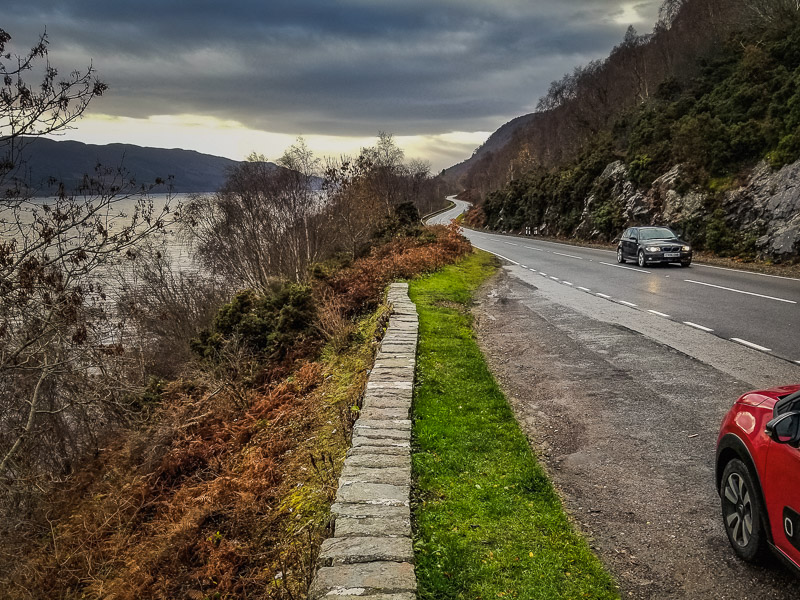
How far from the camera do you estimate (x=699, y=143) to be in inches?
1159

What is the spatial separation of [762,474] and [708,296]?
1234 centimetres

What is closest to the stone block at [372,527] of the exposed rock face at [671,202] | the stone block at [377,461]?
the stone block at [377,461]

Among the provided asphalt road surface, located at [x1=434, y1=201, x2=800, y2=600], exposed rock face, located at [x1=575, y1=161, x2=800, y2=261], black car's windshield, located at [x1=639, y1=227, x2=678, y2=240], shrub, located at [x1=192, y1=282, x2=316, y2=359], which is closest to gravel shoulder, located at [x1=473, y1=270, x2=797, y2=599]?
asphalt road surface, located at [x1=434, y1=201, x2=800, y2=600]

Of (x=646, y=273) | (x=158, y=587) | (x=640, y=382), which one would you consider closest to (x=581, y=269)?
(x=646, y=273)

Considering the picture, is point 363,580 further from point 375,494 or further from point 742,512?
point 742,512

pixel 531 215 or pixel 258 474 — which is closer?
pixel 258 474

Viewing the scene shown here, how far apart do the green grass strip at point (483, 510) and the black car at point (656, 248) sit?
16.6 meters

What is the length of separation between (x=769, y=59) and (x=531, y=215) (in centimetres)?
2911

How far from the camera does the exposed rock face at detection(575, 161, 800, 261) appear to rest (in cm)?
2160

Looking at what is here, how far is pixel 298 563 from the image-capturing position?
14.9ft

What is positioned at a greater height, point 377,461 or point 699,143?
point 699,143

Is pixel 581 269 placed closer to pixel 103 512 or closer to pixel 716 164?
pixel 716 164

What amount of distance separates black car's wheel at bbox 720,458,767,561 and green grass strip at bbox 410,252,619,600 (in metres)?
0.95

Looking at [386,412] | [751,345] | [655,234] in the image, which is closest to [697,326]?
[751,345]
